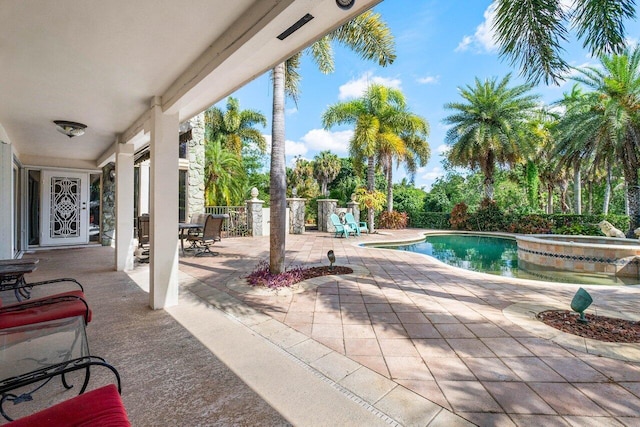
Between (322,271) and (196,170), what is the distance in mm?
7892

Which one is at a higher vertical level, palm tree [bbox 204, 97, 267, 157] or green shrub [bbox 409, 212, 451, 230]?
palm tree [bbox 204, 97, 267, 157]

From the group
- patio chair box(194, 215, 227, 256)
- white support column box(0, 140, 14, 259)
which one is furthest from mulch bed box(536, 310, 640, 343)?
white support column box(0, 140, 14, 259)

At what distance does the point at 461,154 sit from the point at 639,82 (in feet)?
22.1

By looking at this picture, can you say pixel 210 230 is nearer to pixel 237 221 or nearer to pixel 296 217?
pixel 237 221

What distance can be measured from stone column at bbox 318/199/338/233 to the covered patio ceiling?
10.2 metres

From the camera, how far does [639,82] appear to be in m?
10.8

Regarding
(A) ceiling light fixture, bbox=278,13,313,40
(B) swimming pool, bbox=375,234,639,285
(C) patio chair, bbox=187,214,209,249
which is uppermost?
(A) ceiling light fixture, bbox=278,13,313,40

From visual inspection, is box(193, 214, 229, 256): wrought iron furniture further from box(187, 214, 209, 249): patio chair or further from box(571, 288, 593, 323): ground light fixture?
box(571, 288, 593, 323): ground light fixture

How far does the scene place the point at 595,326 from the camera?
317cm

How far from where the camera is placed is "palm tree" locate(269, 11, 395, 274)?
5.08m

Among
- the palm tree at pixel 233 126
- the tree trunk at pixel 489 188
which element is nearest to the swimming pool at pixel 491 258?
the tree trunk at pixel 489 188

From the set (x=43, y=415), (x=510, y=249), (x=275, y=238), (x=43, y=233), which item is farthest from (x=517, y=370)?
(x=43, y=233)

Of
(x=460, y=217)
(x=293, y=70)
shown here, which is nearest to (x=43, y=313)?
(x=293, y=70)

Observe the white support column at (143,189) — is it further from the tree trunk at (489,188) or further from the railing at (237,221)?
the tree trunk at (489,188)
